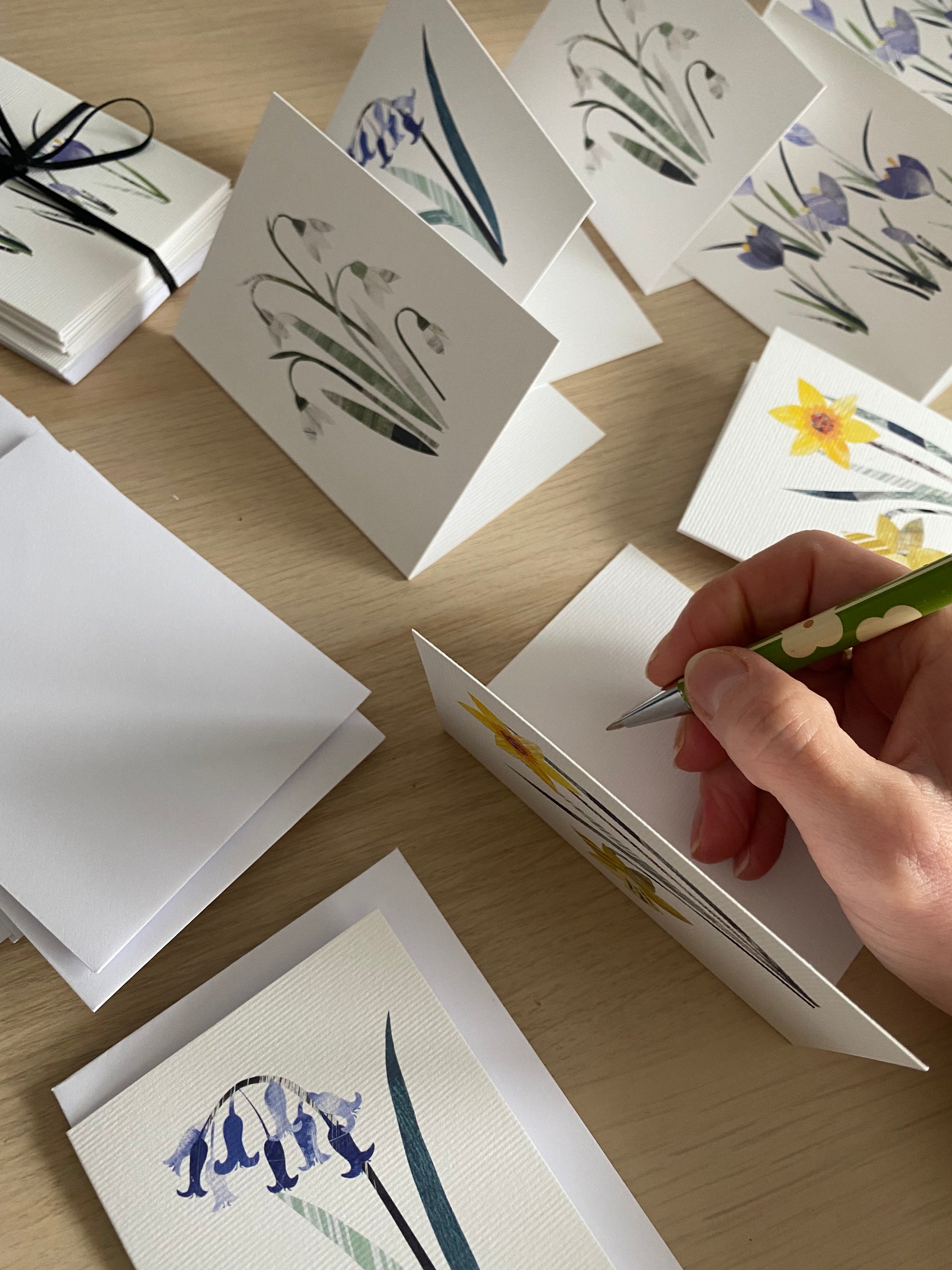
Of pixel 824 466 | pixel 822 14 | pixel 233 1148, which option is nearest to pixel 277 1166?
pixel 233 1148

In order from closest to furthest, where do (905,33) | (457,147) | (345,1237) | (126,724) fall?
(345,1237), (126,724), (457,147), (905,33)

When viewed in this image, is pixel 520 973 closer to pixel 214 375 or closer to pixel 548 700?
pixel 548 700

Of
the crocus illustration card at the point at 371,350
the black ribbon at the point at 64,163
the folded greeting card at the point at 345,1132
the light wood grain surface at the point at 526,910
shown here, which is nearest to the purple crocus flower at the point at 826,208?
the light wood grain surface at the point at 526,910

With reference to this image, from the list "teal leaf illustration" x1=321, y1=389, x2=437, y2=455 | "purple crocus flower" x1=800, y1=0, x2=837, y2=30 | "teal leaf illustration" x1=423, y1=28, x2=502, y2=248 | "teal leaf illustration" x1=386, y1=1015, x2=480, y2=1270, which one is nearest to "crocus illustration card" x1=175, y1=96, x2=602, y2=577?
"teal leaf illustration" x1=321, y1=389, x2=437, y2=455

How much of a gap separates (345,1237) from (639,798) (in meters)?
0.28

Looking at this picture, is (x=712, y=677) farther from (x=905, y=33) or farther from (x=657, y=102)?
(x=905, y=33)

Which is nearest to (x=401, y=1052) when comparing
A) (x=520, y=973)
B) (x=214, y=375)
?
(x=520, y=973)

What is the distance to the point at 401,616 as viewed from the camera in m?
0.61

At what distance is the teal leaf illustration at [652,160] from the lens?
→ 72cm

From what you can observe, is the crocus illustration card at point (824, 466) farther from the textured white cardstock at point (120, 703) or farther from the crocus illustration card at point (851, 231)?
the textured white cardstock at point (120, 703)

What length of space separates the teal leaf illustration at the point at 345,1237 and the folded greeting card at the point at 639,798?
0.22 meters

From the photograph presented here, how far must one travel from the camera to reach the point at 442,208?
2.20 ft

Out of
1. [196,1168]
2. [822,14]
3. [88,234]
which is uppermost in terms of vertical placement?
[822,14]

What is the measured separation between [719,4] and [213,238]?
15.7 inches
